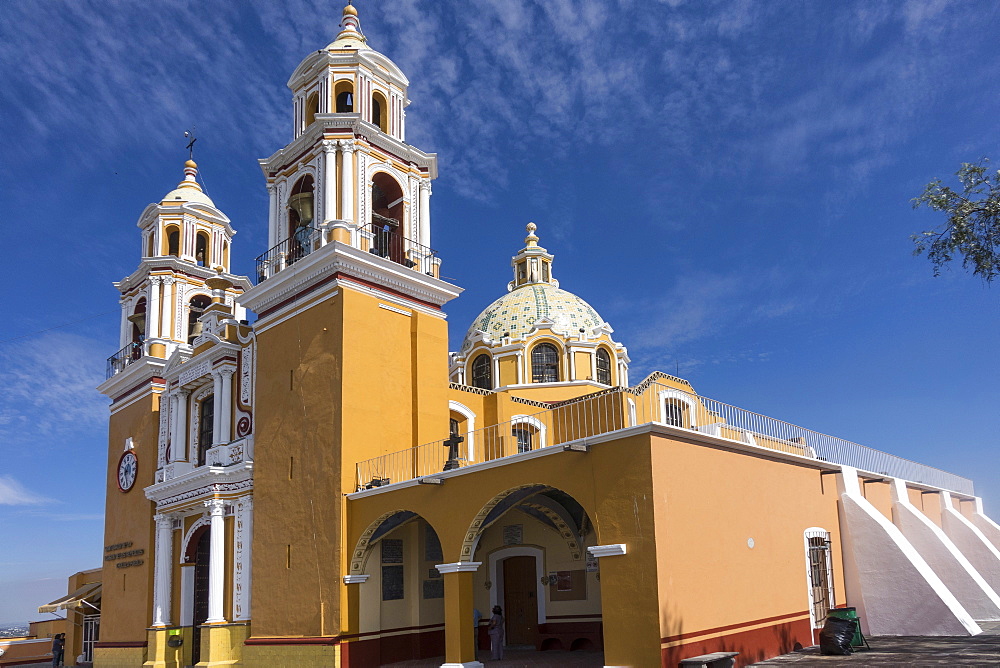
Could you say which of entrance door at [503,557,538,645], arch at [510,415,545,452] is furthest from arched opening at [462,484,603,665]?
arch at [510,415,545,452]

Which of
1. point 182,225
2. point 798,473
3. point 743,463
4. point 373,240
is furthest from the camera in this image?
point 182,225

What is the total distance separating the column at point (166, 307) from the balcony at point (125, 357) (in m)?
→ 1.29

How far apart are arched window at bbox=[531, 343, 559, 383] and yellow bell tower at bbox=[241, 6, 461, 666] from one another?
27.7ft

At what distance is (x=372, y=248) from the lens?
739 inches

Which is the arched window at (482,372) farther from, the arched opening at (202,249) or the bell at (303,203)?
the bell at (303,203)

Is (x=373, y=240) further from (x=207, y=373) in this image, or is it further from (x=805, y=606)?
(x=805, y=606)

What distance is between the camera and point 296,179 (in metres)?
20.2

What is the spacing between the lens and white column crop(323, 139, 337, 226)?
60.8 ft

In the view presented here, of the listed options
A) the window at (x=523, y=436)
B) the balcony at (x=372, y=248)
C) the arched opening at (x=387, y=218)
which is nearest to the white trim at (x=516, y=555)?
the window at (x=523, y=436)

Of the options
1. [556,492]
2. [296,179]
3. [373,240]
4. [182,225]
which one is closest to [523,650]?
[556,492]

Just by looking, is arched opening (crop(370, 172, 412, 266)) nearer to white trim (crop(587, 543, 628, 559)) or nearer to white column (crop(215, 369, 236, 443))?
white column (crop(215, 369, 236, 443))

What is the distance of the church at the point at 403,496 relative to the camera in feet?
41.4

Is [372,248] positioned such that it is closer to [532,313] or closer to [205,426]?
[205,426]

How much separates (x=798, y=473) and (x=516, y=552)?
5.83 metres
